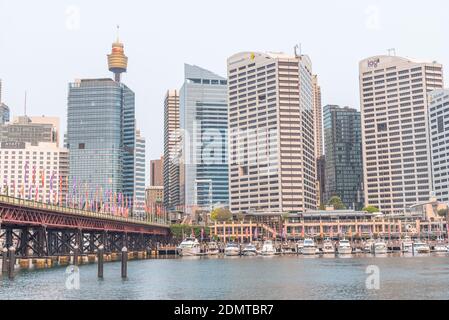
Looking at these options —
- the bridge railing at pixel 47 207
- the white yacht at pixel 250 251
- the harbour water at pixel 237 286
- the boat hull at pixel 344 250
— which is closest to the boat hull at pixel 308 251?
the boat hull at pixel 344 250

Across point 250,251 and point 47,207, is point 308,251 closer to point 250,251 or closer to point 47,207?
point 250,251

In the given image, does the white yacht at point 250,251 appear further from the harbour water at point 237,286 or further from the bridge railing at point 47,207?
the harbour water at point 237,286

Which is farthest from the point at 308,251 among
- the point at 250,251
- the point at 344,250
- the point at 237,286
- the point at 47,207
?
the point at 237,286

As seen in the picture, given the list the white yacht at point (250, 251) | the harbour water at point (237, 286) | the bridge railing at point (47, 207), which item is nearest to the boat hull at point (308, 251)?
the white yacht at point (250, 251)

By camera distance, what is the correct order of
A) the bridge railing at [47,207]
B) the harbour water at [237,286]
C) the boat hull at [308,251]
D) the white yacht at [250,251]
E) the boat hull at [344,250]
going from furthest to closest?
the white yacht at [250,251]
the boat hull at [308,251]
the boat hull at [344,250]
the bridge railing at [47,207]
the harbour water at [237,286]

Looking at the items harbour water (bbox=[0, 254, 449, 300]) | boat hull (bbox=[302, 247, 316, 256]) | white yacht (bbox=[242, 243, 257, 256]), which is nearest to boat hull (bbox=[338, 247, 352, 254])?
boat hull (bbox=[302, 247, 316, 256])

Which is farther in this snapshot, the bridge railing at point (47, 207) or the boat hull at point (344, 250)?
the boat hull at point (344, 250)

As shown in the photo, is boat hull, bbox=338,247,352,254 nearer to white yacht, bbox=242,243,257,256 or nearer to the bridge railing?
white yacht, bbox=242,243,257,256

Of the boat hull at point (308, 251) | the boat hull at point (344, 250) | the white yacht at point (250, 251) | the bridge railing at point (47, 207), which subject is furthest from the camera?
the white yacht at point (250, 251)

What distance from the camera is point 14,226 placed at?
130 metres

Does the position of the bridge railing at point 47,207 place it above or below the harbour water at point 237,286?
above

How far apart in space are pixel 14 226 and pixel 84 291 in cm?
5971
